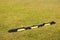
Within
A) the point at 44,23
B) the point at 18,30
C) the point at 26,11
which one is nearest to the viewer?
the point at 18,30

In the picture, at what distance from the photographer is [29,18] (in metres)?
A: 9.43

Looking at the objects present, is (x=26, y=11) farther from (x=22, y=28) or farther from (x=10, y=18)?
(x=22, y=28)

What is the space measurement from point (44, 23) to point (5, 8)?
158 inches

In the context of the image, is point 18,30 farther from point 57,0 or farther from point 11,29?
point 57,0

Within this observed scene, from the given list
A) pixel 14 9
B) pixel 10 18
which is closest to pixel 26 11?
pixel 14 9

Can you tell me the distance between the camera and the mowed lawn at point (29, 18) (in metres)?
7.21

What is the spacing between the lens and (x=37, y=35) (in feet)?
23.8

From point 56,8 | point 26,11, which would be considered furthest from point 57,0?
point 26,11

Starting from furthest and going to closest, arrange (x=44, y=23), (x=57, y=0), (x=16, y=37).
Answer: (x=57, y=0)
(x=44, y=23)
(x=16, y=37)

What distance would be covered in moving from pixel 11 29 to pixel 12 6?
15.1ft

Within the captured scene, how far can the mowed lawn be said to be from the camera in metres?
7.21

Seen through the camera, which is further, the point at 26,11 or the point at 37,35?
the point at 26,11

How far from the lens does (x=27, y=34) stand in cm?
729

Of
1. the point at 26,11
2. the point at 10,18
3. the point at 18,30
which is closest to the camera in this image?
the point at 18,30
